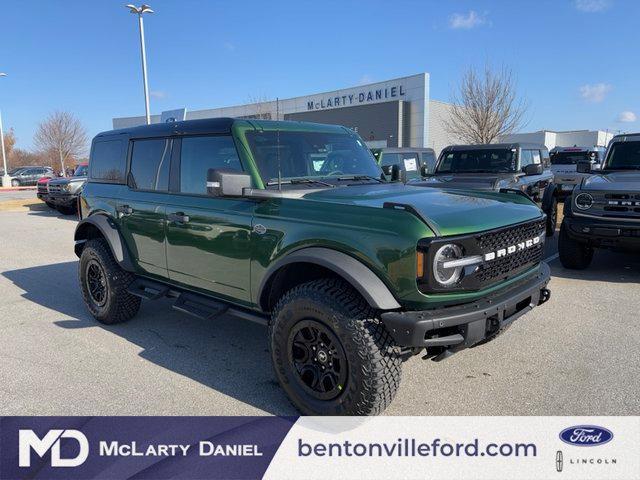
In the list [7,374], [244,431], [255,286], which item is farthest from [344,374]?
[7,374]

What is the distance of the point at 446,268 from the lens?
2816 mm

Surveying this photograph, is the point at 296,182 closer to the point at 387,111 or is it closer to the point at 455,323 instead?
the point at 455,323

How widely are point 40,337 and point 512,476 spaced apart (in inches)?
174

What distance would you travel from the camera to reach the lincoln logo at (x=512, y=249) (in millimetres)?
3066

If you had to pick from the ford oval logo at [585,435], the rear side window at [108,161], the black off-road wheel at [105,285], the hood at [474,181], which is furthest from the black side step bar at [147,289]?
the hood at [474,181]

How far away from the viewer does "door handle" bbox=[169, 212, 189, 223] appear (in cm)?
409

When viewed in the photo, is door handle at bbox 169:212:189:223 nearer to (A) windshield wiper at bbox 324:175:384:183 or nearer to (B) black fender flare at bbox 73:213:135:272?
(B) black fender flare at bbox 73:213:135:272

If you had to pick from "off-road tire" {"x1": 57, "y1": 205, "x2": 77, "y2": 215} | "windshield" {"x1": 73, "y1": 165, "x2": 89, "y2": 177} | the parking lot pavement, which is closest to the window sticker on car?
the parking lot pavement

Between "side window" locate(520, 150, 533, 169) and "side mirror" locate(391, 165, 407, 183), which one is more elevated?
"side window" locate(520, 150, 533, 169)

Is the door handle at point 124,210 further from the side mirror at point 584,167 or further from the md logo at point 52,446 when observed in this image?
the side mirror at point 584,167

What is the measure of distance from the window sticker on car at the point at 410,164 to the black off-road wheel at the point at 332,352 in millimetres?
9805

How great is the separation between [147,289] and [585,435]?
3.75 m

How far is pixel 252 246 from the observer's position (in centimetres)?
353

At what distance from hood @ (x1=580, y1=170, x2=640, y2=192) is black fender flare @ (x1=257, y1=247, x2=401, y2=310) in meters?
5.00
